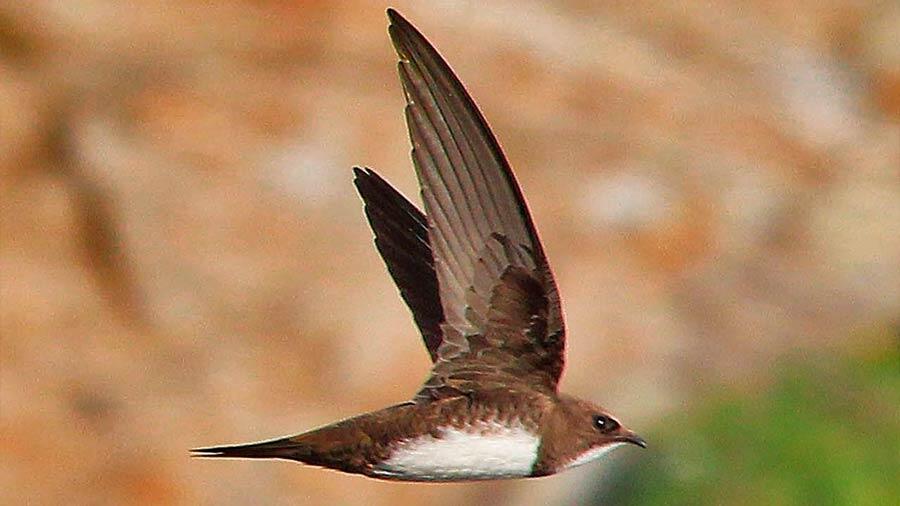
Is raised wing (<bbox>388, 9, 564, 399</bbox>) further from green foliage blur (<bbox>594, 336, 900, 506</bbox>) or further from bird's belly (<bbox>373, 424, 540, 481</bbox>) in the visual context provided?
green foliage blur (<bbox>594, 336, 900, 506</bbox>)

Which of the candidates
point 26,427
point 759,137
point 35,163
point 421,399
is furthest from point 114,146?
point 421,399

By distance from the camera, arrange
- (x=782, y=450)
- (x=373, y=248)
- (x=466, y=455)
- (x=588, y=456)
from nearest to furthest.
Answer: (x=466, y=455) → (x=588, y=456) → (x=782, y=450) → (x=373, y=248)

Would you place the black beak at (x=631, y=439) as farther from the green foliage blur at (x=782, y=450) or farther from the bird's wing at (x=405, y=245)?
the green foliage blur at (x=782, y=450)

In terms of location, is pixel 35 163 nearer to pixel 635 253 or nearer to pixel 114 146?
pixel 114 146

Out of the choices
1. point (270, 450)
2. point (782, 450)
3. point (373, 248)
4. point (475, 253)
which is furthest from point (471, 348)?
point (373, 248)

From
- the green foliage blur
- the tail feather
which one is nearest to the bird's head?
the tail feather

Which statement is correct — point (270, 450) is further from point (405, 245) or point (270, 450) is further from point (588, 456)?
point (405, 245)

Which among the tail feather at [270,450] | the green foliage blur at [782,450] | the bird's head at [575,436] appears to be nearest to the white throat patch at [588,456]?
the bird's head at [575,436]
